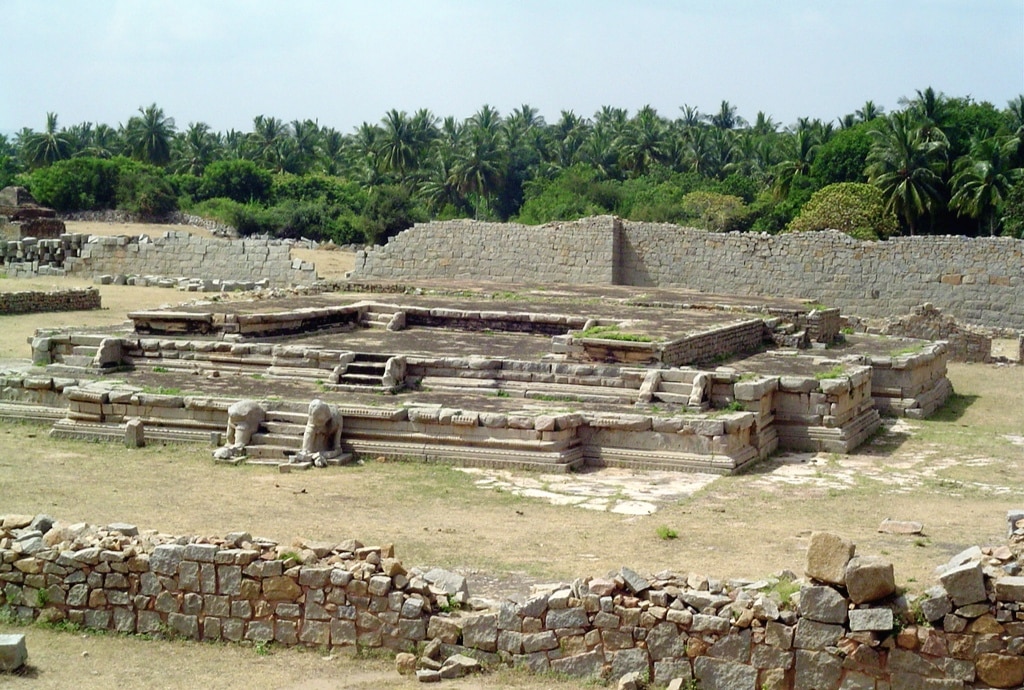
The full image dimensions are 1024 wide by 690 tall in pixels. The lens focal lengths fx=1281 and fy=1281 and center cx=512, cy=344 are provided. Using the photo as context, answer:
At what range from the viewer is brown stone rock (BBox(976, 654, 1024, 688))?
19.5 feet

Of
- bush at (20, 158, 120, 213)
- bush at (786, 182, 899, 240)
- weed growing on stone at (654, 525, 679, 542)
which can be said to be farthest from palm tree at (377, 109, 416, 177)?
weed growing on stone at (654, 525, 679, 542)

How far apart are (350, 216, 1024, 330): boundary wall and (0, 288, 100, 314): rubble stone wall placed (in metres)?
5.23

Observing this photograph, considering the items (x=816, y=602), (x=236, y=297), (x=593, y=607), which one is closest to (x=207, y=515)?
(x=593, y=607)

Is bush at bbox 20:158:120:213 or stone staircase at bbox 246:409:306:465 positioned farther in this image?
bush at bbox 20:158:120:213

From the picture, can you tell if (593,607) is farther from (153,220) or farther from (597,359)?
(153,220)

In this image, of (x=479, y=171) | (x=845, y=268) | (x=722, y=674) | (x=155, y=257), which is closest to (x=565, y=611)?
(x=722, y=674)

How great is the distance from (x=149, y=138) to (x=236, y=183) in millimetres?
17459

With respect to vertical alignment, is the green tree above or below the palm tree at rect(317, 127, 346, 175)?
below

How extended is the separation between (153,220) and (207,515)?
37.6 metres

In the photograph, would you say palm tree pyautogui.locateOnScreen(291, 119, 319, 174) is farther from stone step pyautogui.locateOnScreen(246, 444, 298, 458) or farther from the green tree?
stone step pyautogui.locateOnScreen(246, 444, 298, 458)

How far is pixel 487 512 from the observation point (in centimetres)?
1038

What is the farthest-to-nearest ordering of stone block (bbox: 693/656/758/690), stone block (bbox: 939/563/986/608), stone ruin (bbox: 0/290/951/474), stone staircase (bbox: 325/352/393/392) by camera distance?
stone staircase (bbox: 325/352/393/392) → stone ruin (bbox: 0/290/951/474) → stone block (bbox: 693/656/758/690) → stone block (bbox: 939/563/986/608)

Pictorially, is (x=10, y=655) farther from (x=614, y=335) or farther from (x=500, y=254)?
(x=500, y=254)

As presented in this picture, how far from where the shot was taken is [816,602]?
20.1 ft
